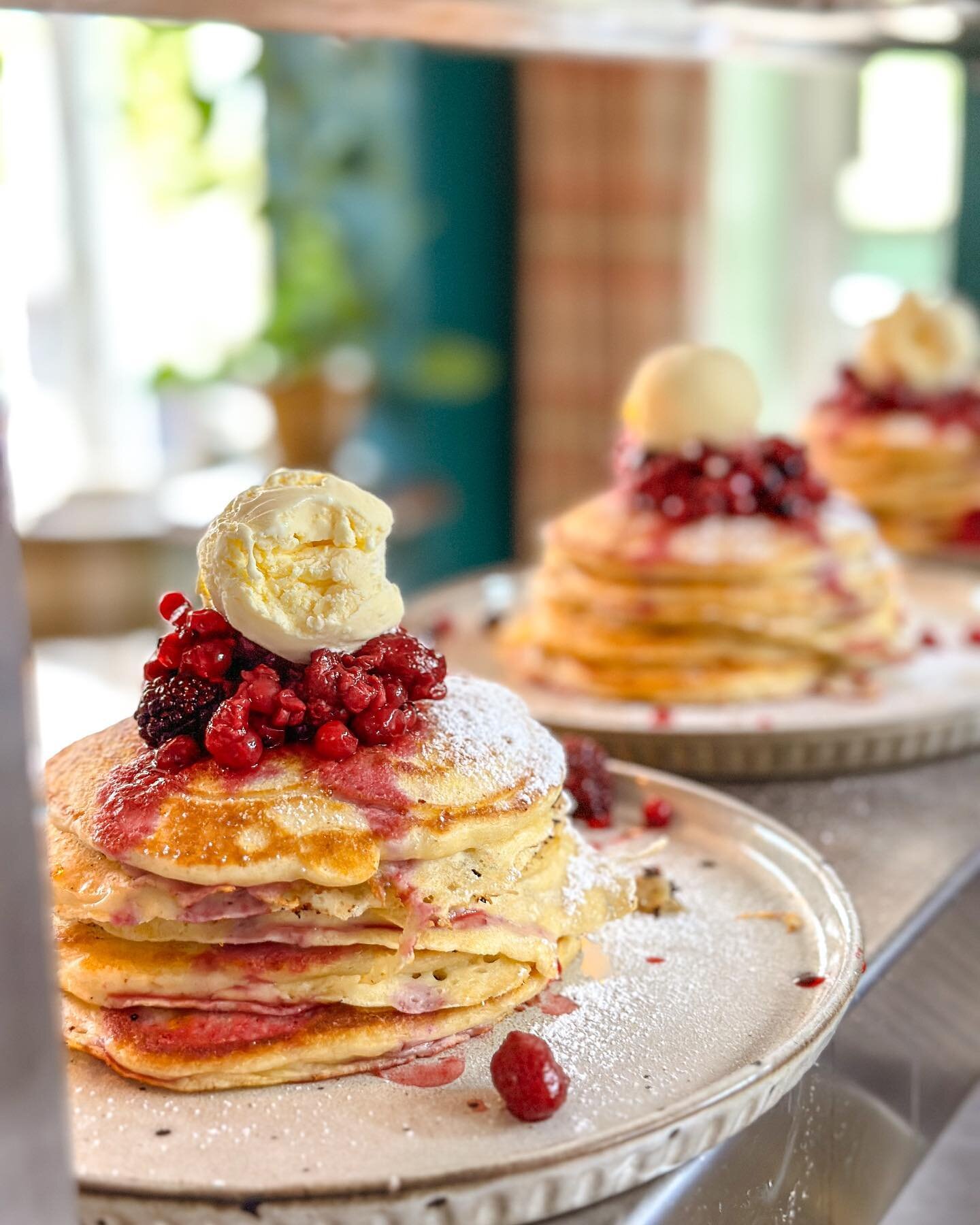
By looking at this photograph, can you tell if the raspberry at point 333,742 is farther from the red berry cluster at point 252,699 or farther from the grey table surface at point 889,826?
the grey table surface at point 889,826

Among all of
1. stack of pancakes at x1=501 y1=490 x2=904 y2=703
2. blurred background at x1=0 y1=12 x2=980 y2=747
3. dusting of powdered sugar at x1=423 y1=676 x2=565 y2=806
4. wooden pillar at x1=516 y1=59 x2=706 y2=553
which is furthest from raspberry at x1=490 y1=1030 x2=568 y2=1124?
wooden pillar at x1=516 y1=59 x2=706 y2=553

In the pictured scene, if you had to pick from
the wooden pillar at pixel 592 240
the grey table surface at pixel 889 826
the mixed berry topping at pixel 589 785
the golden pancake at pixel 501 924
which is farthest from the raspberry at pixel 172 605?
the wooden pillar at pixel 592 240

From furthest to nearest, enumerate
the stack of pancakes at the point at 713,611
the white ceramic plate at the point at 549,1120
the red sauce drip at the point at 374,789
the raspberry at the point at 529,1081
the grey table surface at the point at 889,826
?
the stack of pancakes at the point at 713,611
the grey table surface at the point at 889,826
the red sauce drip at the point at 374,789
the raspberry at the point at 529,1081
the white ceramic plate at the point at 549,1120

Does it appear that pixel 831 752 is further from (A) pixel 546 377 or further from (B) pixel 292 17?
(A) pixel 546 377

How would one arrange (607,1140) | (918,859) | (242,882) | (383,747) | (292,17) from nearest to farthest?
1. (607,1140)
2. (242,882)
3. (383,747)
4. (292,17)
5. (918,859)

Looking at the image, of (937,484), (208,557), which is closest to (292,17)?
(208,557)

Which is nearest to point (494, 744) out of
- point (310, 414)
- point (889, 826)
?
point (889, 826)
